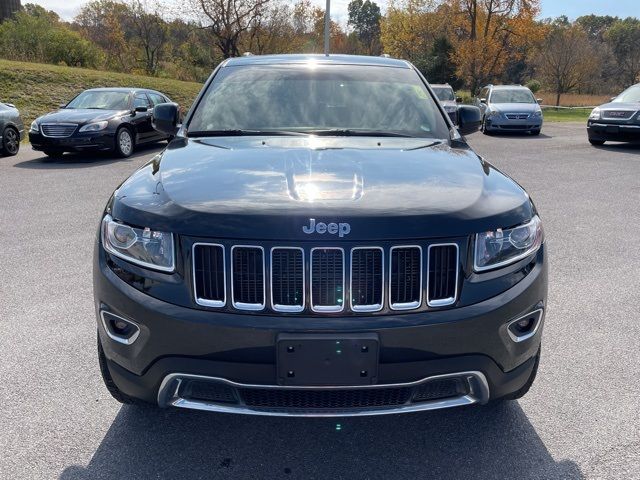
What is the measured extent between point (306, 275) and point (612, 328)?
2775mm

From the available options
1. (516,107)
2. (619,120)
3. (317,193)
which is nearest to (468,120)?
(317,193)

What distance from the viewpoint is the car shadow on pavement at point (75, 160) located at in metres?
11.8

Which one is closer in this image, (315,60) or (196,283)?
(196,283)

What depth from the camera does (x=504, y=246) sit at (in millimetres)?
2408

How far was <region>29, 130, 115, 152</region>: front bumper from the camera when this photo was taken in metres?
12.1

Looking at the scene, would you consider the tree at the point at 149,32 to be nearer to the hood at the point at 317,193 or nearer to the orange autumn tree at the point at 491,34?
the orange autumn tree at the point at 491,34

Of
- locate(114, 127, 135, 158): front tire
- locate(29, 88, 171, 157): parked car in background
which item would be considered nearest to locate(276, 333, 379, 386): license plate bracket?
locate(29, 88, 171, 157): parked car in background

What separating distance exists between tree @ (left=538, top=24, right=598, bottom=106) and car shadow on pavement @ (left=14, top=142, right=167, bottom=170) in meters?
40.9

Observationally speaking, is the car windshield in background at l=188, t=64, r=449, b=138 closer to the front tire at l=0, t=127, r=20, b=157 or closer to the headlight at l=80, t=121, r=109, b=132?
the headlight at l=80, t=121, r=109, b=132

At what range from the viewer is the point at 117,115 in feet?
42.1

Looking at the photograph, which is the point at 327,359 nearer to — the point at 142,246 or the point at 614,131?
the point at 142,246

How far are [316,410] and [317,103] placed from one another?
214 centimetres

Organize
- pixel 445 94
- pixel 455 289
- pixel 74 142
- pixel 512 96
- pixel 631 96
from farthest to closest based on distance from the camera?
pixel 445 94
pixel 512 96
pixel 631 96
pixel 74 142
pixel 455 289

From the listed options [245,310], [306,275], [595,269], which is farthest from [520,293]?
[595,269]
